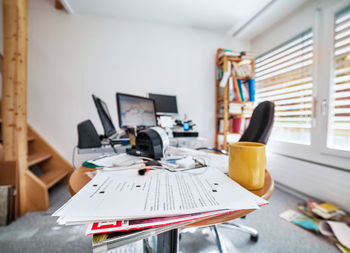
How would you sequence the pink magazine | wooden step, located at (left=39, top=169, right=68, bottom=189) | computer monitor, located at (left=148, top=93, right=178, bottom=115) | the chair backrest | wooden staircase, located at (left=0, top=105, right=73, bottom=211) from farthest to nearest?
computer monitor, located at (left=148, top=93, right=178, bottom=115) < wooden staircase, located at (left=0, top=105, right=73, bottom=211) < wooden step, located at (left=39, top=169, right=68, bottom=189) < the chair backrest < the pink magazine

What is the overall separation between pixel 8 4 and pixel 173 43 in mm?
1844

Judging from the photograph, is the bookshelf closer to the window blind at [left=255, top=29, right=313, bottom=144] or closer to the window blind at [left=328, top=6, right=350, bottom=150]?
the window blind at [left=255, top=29, right=313, bottom=144]

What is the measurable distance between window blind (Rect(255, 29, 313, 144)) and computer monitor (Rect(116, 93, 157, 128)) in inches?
69.7

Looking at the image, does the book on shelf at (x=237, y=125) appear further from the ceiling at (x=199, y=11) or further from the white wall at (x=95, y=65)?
the ceiling at (x=199, y=11)

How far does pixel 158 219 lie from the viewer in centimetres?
26

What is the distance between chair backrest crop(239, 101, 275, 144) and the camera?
808 mm

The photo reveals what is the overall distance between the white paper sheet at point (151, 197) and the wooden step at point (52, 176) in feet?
5.78

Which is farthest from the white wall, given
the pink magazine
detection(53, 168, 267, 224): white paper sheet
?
the pink magazine

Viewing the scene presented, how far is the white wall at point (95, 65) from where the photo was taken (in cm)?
207

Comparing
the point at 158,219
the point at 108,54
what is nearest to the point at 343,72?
the point at 158,219

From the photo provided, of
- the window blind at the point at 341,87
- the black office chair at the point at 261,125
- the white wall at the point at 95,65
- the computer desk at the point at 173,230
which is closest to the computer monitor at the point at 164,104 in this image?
the white wall at the point at 95,65

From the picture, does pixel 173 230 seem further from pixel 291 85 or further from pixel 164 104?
pixel 291 85

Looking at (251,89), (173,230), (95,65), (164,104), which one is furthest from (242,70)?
(173,230)

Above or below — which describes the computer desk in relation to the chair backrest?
below
